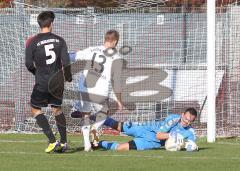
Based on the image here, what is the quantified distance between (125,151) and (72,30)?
5746 mm

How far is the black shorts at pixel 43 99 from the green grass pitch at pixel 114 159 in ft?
2.24

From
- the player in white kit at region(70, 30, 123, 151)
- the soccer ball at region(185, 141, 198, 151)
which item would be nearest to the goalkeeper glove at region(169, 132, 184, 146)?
the soccer ball at region(185, 141, 198, 151)

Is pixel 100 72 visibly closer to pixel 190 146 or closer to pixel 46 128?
pixel 46 128

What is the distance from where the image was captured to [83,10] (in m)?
17.5

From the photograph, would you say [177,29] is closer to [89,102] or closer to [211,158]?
[89,102]

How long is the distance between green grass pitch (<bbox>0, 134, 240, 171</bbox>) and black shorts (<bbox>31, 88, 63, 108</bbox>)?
684 mm

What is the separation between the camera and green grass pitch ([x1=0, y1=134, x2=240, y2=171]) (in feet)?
32.3

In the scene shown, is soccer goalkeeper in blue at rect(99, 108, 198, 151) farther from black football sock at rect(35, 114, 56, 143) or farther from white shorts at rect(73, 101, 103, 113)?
black football sock at rect(35, 114, 56, 143)

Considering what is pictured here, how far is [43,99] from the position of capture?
11812 millimetres

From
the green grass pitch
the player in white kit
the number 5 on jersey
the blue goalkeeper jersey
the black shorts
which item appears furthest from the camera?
the player in white kit

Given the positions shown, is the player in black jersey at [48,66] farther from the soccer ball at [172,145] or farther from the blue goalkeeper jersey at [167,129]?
the soccer ball at [172,145]

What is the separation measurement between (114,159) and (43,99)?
1.61m

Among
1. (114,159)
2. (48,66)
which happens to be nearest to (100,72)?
(48,66)

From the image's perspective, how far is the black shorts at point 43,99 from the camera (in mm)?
11796
